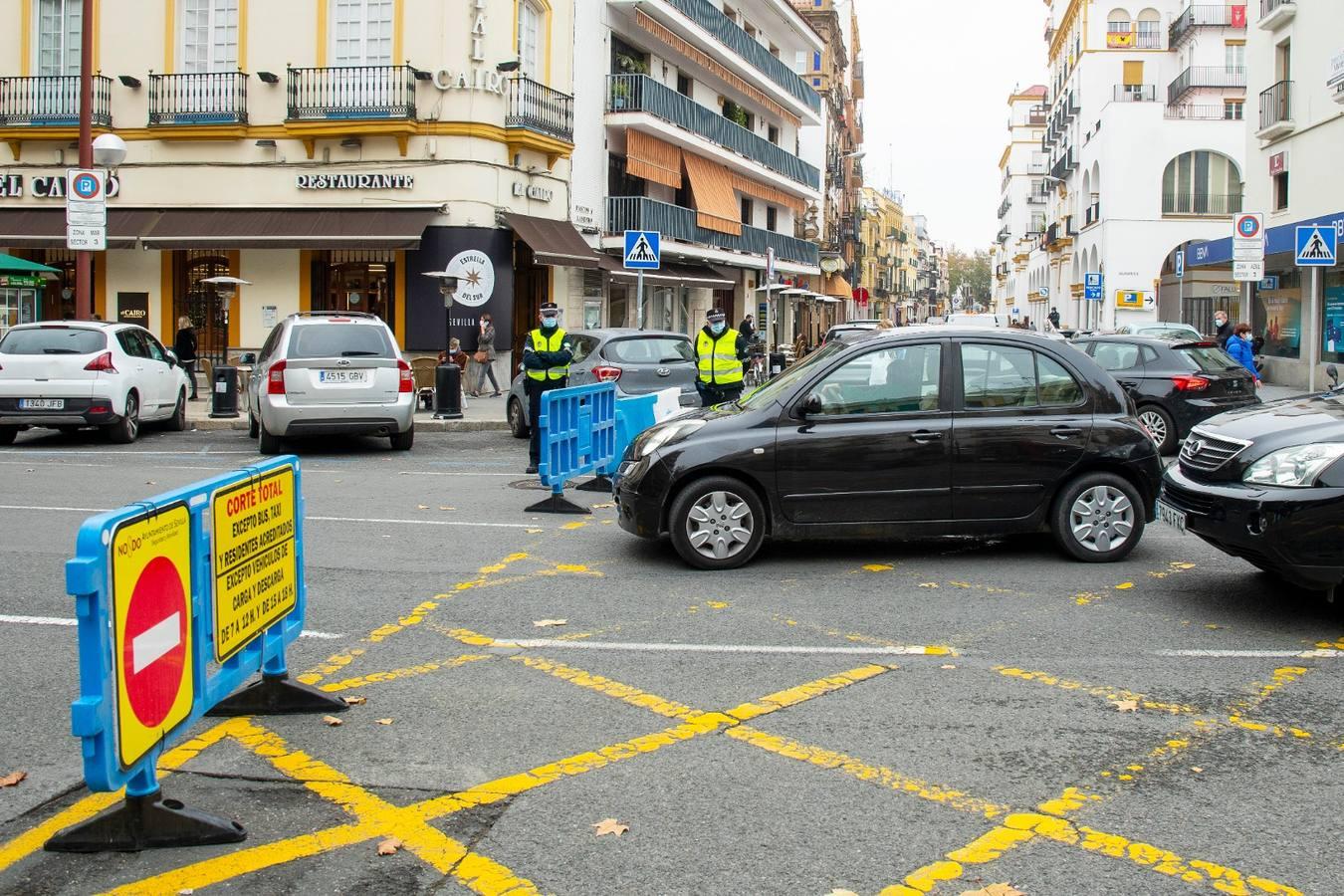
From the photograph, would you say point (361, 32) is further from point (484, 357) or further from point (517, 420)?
point (517, 420)

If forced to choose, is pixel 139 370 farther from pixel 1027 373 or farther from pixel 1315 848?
pixel 1315 848

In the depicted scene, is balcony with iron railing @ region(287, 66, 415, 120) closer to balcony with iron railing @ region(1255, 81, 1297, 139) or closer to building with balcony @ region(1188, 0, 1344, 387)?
building with balcony @ region(1188, 0, 1344, 387)

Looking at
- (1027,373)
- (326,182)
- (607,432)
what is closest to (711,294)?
(326,182)

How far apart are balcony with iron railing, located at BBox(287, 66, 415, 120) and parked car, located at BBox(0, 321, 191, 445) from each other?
34.6 ft

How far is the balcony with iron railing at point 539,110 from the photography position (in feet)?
90.8

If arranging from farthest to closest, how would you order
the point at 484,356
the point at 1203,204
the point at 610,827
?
the point at 1203,204 → the point at 484,356 → the point at 610,827

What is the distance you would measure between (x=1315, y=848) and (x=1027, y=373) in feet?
17.0

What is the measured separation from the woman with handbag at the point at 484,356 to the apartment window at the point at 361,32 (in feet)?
19.3

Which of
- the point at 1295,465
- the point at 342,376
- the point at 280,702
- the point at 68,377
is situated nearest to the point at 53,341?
the point at 68,377

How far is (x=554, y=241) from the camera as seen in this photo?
95.1ft

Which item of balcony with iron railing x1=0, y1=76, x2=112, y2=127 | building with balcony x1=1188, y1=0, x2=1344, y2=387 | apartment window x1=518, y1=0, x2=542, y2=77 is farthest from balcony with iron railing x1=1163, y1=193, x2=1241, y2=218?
balcony with iron railing x1=0, y1=76, x2=112, y2=127

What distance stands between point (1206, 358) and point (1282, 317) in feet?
65.0

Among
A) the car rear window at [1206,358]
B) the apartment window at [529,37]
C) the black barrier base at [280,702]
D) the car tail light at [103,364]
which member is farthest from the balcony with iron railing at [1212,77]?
the black barrier base at [280,702]

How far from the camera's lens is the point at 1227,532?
23.8 feet
